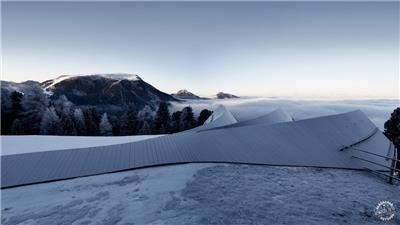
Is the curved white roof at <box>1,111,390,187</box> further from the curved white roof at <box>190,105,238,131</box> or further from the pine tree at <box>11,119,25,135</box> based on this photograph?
the pine tree at <box>11,119,25,135</box>

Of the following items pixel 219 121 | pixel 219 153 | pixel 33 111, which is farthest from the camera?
pixel 33 111

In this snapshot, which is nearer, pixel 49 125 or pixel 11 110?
pixel 49 125

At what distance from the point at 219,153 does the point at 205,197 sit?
4.15m

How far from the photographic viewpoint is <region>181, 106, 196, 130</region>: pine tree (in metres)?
50.0

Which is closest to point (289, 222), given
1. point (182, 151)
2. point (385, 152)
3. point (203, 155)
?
point (203, 155)

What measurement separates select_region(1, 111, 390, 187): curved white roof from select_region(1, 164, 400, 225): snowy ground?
82 centimetres

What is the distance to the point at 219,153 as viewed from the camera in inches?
398

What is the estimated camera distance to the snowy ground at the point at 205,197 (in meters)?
5.11

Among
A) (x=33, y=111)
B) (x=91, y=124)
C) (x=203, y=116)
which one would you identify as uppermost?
(x=33, y=111)

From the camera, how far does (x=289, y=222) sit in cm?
476

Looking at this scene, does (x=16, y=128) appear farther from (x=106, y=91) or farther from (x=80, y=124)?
(x=106, y=91)

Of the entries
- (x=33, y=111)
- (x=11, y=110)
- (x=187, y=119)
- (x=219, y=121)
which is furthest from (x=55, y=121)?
(x=219, y=121)

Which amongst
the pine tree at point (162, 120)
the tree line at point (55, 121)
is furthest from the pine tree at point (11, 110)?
the pine tree at point (162, 120)

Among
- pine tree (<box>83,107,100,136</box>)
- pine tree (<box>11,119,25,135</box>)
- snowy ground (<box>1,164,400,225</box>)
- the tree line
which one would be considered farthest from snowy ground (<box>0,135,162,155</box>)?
pine tree (<box>83,107,100,136</box>)
